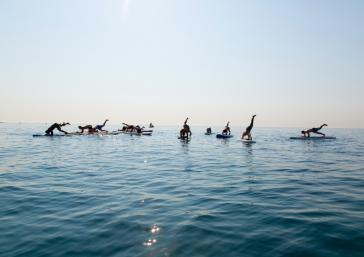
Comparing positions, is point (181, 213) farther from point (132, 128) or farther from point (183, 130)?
point (132, 128)

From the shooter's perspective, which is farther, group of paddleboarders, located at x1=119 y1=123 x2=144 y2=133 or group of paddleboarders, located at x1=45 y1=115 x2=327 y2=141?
group of paddleboarders, located at x1=119 y1=123 x2=144 y2=133

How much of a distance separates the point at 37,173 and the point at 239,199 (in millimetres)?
10500

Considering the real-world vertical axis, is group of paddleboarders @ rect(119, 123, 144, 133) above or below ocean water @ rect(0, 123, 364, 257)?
above

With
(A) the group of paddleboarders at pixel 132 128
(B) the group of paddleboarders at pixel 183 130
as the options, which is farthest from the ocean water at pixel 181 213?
(A) the group of paddleboarders at pixel 132 128

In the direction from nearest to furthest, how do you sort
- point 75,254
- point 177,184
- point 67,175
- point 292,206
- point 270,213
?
point 75,254 → point 270,213 → point 292,206 → point 177,184 → point 67,175

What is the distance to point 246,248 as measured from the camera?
6.20 meters

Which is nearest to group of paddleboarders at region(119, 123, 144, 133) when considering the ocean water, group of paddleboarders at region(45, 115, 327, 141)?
group of paddleboarders at region(45, 115, 327, 141)

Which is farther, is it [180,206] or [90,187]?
[90,187]

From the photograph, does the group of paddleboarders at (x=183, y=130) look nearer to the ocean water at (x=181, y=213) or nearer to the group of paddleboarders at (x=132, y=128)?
the group of paddleboarders at (x=132, y=128)

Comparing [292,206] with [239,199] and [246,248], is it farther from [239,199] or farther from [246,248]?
[246,248]

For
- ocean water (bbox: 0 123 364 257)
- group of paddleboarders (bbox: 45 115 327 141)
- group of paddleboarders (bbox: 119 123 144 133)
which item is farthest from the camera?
group of paddleboarders (bbox: 119 123 144 133)

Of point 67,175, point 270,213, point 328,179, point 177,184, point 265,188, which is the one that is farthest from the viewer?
point 67,175

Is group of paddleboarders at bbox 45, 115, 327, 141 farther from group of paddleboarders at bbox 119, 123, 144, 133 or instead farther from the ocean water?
the ocean water

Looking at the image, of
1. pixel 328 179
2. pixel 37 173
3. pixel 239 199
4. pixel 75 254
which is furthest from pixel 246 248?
pixel 37 173
